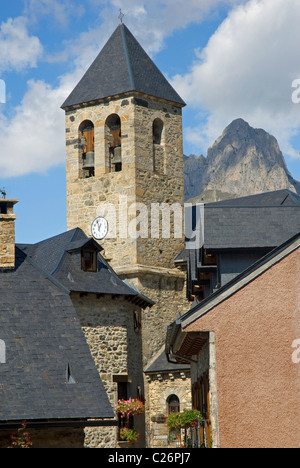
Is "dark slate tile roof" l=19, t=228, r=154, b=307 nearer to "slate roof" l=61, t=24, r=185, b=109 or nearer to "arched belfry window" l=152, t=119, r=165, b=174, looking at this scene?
"arched belfry window" l=152, t=119, r=165, b=174

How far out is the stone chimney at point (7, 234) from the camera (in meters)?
24.6

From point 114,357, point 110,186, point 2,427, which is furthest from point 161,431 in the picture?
point 2,427

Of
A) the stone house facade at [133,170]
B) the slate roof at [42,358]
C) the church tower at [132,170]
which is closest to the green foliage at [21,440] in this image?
the slate roof at [42,358]

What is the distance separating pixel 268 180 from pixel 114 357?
367 feet

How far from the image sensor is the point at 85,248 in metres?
33.7

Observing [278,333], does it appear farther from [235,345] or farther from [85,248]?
[85,248]

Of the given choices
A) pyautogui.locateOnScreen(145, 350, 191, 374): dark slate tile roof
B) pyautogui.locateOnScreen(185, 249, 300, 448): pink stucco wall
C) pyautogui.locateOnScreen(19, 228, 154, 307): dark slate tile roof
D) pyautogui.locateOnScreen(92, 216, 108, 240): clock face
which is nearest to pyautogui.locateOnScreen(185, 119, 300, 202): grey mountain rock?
pyautogui.locateOnScreen(92, 216, 108, 240): clock face

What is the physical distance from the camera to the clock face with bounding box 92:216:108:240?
44750mm

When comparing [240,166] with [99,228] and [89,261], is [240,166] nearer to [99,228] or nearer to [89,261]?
[99,228]

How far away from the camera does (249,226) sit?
22.4 meters

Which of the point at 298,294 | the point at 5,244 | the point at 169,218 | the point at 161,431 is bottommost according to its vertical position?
the point at 161,431

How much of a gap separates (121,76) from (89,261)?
46.5ft

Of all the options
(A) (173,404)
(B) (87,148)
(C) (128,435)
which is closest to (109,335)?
(C) (128,435)

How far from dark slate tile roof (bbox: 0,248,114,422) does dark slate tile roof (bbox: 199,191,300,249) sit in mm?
3933
